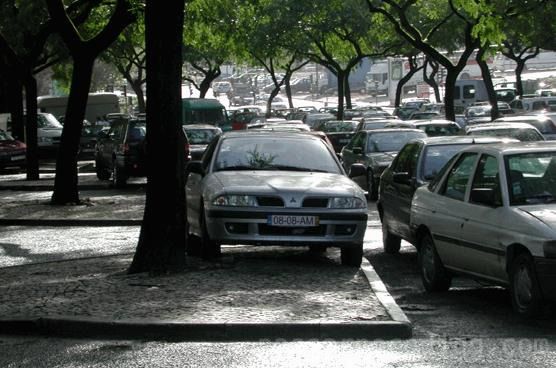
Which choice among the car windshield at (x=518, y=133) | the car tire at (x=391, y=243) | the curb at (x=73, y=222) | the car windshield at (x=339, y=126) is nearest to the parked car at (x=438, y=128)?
the car windshield at (x=518, y=133)

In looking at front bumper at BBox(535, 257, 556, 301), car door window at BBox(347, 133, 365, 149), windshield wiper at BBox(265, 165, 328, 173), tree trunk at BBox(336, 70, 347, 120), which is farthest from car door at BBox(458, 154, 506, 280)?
tree trunk at BBox(336, 70, 347, 120)

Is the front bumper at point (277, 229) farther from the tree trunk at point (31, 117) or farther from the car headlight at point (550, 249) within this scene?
the tree trunk at point (31, 117)

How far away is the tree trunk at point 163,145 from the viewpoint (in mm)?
12289

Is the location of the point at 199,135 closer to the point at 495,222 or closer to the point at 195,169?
the point at 195,169

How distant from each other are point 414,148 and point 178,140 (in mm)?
4979

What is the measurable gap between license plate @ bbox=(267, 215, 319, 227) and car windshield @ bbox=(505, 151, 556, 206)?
260cm

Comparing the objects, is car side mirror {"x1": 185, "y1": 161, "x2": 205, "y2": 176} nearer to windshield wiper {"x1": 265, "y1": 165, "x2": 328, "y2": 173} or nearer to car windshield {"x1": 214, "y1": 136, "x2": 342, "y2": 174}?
Answer: car windshield {"x1": 214, "y1": 136, "x2": 342, "y2": 174}

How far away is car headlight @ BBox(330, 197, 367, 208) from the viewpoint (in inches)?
505

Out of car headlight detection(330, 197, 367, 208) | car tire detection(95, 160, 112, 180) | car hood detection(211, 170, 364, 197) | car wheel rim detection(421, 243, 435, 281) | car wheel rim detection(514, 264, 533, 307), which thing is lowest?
car tire detection(95, 160, 112, 180)

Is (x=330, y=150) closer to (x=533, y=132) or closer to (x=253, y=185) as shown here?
(x=253, y=185)

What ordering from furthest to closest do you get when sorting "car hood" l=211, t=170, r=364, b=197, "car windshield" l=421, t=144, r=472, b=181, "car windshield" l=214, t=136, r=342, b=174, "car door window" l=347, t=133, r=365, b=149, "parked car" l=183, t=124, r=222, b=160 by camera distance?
"parked car" l=183, t=124, r=222, b=160, "car door window" l=347, t=133, r=365, b=149, "car windshield" l=421, t=144, r=472, b=181, "car windshield" l=214, t=136, r=342, b=174, "car hood" l=211, t=170, r=364, b=197

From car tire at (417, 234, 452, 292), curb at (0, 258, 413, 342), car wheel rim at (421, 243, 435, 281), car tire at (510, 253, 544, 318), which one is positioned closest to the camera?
curb at (0, 258, 413, 342)

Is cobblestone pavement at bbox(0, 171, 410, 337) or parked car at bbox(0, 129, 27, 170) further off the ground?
cobblestone pavement at bbox(0, 171, 410, 337)

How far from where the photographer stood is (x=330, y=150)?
47.9ft
